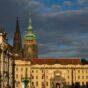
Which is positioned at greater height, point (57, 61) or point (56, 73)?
point (57, 61)

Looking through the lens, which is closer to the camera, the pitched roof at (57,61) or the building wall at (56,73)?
the building wall at (56,73)

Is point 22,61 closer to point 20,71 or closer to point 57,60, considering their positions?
point 20,71

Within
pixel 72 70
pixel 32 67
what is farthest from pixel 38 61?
pixel 72 70

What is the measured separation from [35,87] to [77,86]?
2004cm

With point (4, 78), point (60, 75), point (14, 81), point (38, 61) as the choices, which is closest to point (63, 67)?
point (60, 75)

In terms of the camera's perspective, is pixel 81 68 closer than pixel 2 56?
No

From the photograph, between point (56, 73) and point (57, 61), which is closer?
point (56, 73)

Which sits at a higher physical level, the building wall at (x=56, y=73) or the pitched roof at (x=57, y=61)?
the pitched roof at (x=57, y=61)

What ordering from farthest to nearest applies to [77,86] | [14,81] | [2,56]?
[77,86] < [14,81] < [2,56]

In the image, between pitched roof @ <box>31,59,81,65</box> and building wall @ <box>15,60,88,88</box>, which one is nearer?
building wall @ <box>15,60,88,88</box>

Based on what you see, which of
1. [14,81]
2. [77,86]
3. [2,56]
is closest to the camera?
[2,56]

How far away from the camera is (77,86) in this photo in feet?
495

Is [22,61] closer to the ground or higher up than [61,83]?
higher up

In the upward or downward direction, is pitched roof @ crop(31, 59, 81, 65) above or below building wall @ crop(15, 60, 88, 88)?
above
